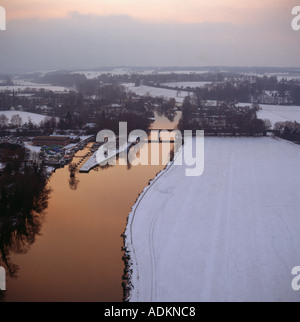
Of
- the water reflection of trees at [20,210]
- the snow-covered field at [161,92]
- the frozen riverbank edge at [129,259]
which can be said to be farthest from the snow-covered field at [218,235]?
the snow-covered field at [161,92]

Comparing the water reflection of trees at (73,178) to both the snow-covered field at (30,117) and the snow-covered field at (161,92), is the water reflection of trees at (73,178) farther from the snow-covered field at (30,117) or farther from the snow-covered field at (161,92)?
the snow-covered field at (161,92)

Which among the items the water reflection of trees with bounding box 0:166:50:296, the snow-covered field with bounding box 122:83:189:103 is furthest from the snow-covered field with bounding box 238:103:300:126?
the water reflection of trees with bounding box 0:166:50:296

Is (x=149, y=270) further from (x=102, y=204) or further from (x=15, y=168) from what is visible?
(x=15, y=168)

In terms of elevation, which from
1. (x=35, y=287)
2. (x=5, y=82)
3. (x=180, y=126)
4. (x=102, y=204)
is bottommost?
(x=35, y=287)

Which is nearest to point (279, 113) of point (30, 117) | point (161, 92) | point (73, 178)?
point (161, 92)

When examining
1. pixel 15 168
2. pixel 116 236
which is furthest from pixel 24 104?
pixel 116 236

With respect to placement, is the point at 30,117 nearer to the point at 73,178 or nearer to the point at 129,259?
the point at 73,178
